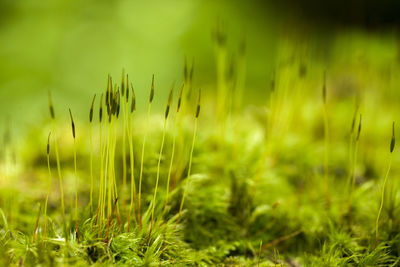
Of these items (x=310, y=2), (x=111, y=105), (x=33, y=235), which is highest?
(x=310, y=2)

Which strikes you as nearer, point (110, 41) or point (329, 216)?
point (329, 216)

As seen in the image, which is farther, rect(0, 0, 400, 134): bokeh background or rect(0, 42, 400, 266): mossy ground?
rect(0, 0, 400, 134): bokeh background

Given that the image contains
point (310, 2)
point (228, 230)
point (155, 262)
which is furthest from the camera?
point (310, 2)

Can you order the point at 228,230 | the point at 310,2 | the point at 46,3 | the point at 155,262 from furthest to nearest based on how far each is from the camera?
the point at 46,3, the point at 310,2, the point at 228,230, the point at 155,262

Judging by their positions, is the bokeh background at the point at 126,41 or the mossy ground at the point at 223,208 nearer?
the mossy ground at the point at 223,208

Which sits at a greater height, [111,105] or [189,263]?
[111,105]

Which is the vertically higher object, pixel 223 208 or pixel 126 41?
pixel 126 41

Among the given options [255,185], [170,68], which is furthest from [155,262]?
[170,68]

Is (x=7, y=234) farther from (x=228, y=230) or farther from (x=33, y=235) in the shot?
(x=228, y=230)

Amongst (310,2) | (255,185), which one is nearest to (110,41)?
(310,2)

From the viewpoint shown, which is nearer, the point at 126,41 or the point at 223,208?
the point at 223,208
